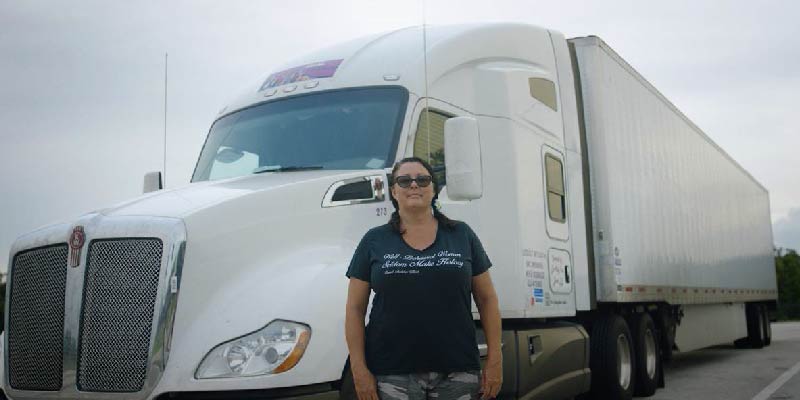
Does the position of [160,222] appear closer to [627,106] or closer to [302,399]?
[302,399]

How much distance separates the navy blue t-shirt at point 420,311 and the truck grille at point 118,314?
5.70 feet

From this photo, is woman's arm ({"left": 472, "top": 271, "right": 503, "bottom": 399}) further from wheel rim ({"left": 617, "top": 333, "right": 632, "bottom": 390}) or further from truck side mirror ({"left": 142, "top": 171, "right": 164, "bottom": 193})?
wheel rim ({"left": 617, "top": 333, "right": 632, "bottom": 390})

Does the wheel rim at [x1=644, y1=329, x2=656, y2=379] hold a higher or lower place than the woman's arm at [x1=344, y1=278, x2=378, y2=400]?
lower

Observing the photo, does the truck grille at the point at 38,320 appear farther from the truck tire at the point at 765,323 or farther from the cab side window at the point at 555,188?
the truck tire at the point at 765,323

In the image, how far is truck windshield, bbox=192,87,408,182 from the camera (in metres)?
6.45

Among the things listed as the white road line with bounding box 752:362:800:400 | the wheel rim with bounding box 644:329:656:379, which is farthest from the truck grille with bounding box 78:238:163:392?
the white road line with bounding box 752:362:800:400

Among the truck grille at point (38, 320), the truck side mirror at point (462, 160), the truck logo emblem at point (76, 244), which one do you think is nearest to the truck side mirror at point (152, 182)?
the truck grille at point (38, 320)

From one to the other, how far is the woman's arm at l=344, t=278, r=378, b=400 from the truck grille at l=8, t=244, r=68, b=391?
2.23 m

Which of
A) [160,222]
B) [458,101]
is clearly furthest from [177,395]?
[458,101]

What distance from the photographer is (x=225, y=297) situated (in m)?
5.26

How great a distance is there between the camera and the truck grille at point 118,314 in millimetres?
5109

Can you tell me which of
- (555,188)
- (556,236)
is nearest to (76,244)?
(556,236)

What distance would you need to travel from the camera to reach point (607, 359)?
9383 mm

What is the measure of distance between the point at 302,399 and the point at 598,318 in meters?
5.58
